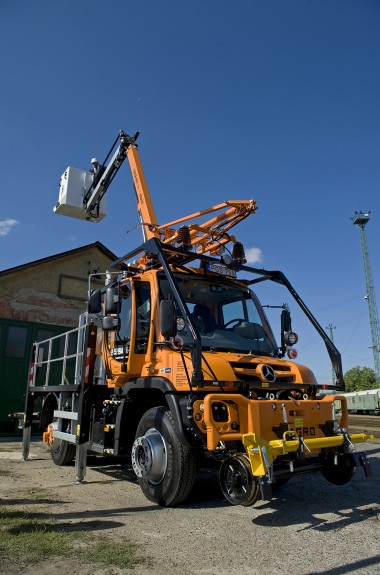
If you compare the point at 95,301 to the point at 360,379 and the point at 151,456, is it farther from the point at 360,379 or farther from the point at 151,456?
the point at 360,379

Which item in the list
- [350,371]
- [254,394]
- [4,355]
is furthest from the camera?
[350,371]

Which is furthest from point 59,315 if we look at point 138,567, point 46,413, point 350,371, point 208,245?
point 350,371

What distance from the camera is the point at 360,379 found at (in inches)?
2872

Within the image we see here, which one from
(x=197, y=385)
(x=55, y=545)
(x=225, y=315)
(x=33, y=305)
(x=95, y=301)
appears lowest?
(x=55, y=545)

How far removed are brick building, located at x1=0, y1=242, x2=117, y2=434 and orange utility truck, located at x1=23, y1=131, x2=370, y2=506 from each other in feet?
18.7

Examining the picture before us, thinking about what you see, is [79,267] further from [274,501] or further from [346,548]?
[346,548]

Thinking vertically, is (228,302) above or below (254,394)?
above

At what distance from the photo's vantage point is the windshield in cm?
604

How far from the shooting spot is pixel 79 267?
15820 mm

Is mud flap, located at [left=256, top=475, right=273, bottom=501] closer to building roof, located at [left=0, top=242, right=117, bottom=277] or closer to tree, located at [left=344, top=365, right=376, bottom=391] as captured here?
building roof, located at [left=0, top=242, right=117, bottom=277]

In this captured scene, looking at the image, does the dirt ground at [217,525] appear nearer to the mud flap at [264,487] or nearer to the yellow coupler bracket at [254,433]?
the mud flap at [264,487]

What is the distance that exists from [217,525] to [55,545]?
1.67 metres

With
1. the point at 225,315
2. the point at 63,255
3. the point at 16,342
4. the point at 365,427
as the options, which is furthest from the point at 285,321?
the point at 365,427

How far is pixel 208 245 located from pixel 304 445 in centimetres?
421
